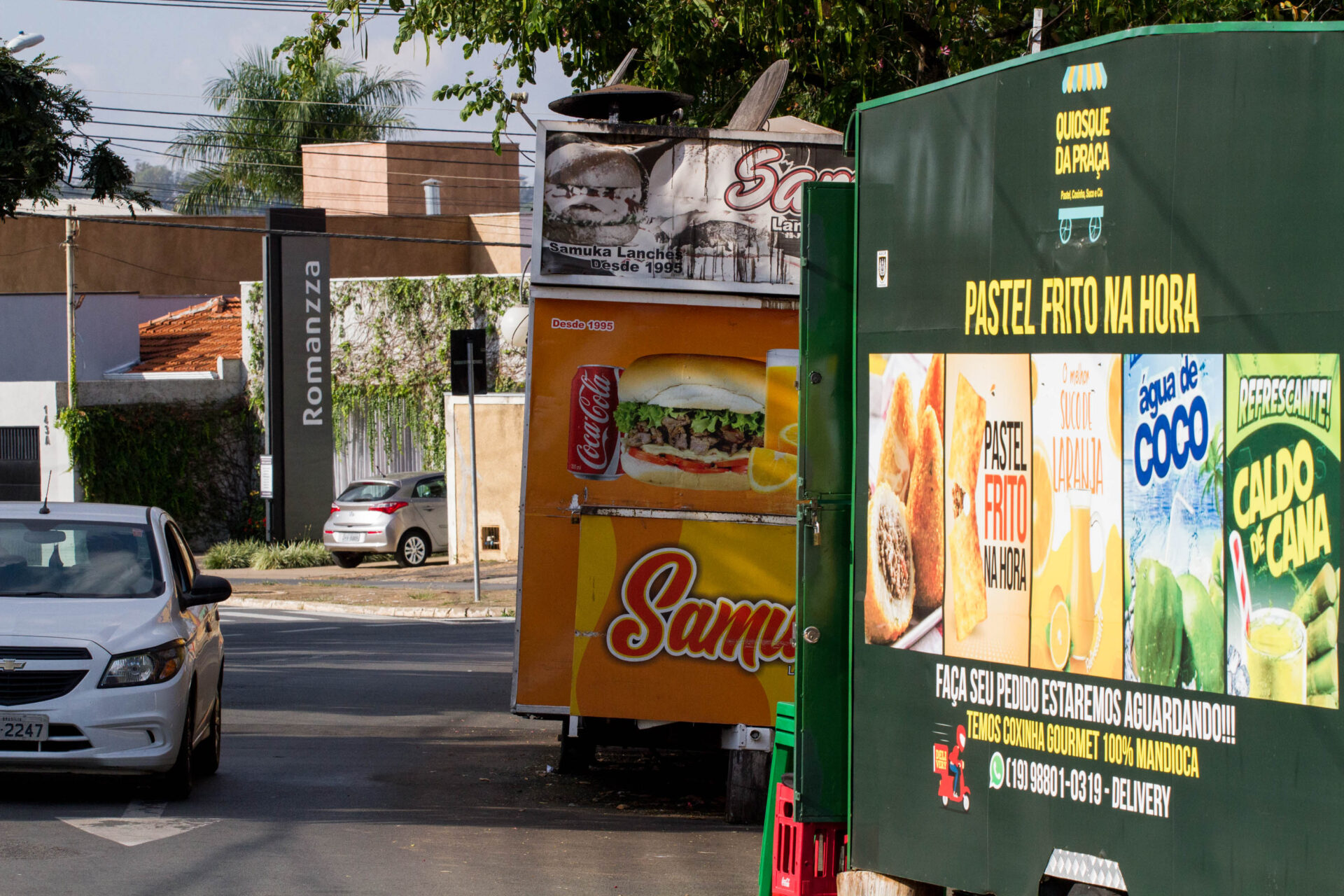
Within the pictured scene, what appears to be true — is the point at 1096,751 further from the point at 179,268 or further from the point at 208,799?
the point at 179,268

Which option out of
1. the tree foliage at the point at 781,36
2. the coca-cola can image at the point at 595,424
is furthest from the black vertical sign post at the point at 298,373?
the coca-cola can image at the point at 595,424

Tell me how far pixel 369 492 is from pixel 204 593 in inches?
732

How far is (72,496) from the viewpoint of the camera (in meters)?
31.9

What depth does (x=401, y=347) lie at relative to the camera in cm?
3444

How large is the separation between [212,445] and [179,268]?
12.0m

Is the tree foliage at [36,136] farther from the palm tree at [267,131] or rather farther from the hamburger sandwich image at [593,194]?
the palm tree at [267,131]

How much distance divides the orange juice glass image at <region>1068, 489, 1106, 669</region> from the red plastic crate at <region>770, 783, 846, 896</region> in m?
1.33

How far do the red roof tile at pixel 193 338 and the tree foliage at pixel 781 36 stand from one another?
23.3 m

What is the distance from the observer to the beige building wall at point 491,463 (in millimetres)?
27000

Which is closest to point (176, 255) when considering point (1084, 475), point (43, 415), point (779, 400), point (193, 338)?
point (193, 338)

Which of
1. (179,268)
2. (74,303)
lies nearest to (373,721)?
(74,303)

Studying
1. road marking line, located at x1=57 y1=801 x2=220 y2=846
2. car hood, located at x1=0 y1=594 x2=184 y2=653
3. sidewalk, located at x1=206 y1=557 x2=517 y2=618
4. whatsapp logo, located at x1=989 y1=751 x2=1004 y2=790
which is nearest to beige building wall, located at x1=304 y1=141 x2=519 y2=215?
sidewalk, located at x1=206 y1=557 x2=517 y2=618

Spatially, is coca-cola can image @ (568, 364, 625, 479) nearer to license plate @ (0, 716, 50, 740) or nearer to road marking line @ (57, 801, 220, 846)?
road marking line @ (57, 801, 220, 846)

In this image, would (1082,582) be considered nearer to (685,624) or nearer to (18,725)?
(685,624)
